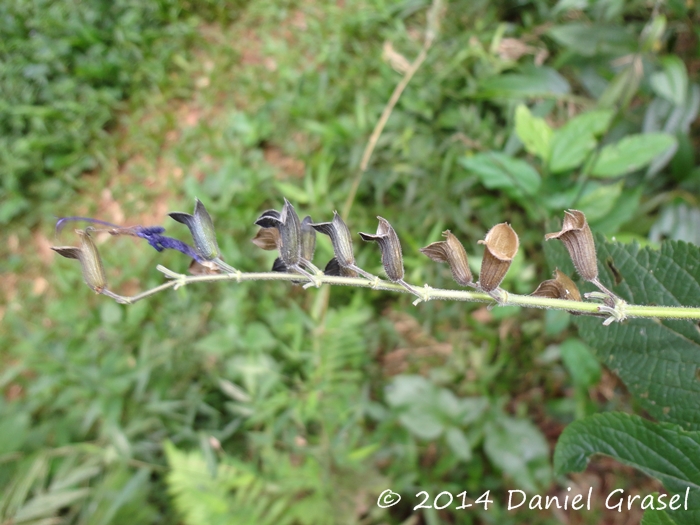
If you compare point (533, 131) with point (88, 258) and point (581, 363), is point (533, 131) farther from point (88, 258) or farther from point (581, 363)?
point (88, 258)

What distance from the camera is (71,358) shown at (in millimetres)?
2420

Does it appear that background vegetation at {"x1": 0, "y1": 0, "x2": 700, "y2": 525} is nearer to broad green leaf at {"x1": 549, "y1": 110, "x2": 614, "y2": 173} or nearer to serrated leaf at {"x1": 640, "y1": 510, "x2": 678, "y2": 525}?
broad green leaf at {"x1": 549, "y1": 110, "x2": 614, "y2": 173}

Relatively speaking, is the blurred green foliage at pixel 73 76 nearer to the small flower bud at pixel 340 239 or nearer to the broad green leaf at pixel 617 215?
the broad green leaf at pixel 617 215

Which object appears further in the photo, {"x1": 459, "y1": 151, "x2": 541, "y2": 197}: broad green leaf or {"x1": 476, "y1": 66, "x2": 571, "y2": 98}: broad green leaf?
{"x1": 476, "y1": 66, "x2": 571, "y2": 98}: broad green leaf

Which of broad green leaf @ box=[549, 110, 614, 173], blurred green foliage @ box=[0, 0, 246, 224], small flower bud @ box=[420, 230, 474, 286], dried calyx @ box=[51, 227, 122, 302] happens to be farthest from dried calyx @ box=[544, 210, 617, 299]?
Answer: blurred green foliage @ box=[0, 0, 246, 224]

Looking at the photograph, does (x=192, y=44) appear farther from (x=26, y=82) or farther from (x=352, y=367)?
(x=352, y=367)

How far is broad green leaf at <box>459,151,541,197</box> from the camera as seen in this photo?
1939mm

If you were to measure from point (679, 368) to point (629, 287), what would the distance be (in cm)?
16

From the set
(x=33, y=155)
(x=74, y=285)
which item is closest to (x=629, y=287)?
(x=74, y=285)

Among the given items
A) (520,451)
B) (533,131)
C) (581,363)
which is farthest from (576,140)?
(520,451)

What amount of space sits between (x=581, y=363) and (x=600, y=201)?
0.62 metres

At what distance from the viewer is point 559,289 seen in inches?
29.0

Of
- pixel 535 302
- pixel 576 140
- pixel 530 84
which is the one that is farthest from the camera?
pixel 530 84

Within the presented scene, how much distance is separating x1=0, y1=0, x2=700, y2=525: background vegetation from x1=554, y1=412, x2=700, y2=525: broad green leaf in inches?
32.5
